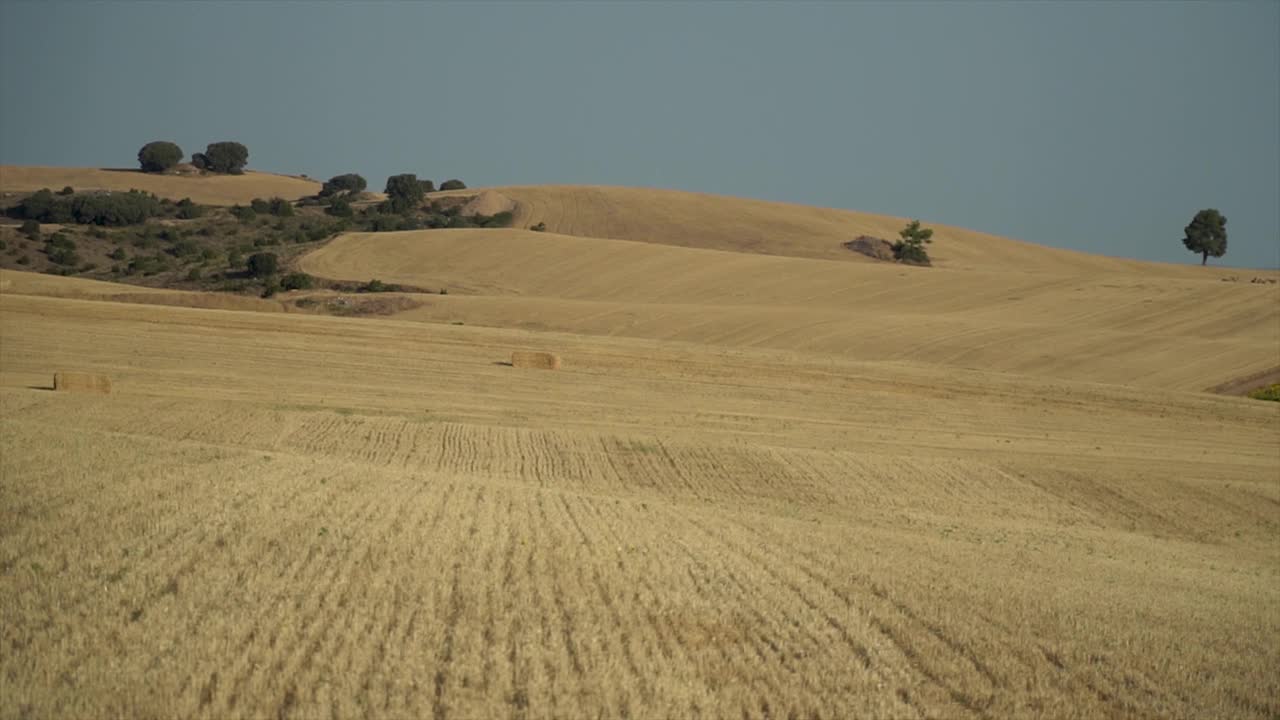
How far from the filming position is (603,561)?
42.5 ft

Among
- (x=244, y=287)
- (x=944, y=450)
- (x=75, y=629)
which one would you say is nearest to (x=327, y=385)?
(x=944, y=450)

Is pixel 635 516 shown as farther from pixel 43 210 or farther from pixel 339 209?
pixel 339 209

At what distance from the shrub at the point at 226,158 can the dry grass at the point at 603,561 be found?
427 feet

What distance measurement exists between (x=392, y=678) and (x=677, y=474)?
15625 mm

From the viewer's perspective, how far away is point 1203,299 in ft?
196

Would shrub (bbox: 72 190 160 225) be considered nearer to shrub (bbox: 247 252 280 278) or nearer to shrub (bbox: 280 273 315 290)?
shrub (bbox: 247 252 280 278)

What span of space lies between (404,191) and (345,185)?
16.2 m

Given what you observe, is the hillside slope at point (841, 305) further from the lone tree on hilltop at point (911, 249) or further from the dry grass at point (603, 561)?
the lone tree on hilltop at point (911, 249)

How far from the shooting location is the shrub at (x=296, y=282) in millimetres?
63844

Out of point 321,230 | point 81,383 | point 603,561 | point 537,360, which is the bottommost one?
point 81,383

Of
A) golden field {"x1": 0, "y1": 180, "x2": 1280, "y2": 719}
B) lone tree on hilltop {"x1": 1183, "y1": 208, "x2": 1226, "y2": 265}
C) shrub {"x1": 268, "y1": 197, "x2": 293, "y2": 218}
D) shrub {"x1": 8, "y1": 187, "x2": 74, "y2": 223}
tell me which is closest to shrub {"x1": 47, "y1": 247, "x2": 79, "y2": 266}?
shrub {"x1": 8, "y1": 187, "x2": 74, "y2": 223}

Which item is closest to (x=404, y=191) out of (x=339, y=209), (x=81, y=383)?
(x=339, y=209)

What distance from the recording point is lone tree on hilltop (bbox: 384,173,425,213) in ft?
373

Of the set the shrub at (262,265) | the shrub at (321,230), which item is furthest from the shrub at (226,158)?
the shrub at (262,265)
